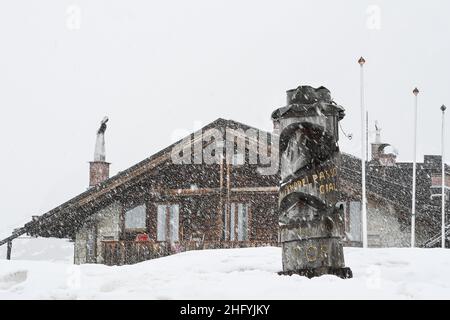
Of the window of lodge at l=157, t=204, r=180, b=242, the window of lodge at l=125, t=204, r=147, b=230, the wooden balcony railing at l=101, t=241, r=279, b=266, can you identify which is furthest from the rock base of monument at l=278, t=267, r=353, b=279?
the window of lodge at l=125, t=204, r=147, b=230

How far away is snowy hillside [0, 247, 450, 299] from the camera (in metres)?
6.38

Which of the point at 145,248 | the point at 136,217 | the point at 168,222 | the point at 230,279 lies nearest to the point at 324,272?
the point at 230,279

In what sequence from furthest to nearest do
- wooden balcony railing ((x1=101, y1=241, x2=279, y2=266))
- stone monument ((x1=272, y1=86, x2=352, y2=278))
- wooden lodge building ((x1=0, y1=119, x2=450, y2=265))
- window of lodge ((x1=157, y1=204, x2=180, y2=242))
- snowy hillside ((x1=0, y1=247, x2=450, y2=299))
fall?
1. window of lodge ((x1=157, y1=204, x2=180, y2=242))
2. wooden lodge building ((x1=0, y1=119, x2=450, y2=265))
3. wooden balcony railing ((x1=101, y1=241, x2=279, y2=266))
4. stone monument ((x1=272, y1=86, x2=352, y2=278))
5. snowy hillside ((x1=0, y1=247, x2=450, y2=299))

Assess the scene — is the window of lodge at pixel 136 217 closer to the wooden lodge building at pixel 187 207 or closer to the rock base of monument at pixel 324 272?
the wooden lodge building at pixel 187 207

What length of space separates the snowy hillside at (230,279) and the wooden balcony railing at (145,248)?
7.83 metres

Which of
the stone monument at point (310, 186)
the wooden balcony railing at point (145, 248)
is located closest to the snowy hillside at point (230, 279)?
Result: the stone monument at point (310, 186)

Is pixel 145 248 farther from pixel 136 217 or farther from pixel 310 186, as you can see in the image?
pixel 310 186

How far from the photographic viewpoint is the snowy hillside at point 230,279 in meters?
6.38

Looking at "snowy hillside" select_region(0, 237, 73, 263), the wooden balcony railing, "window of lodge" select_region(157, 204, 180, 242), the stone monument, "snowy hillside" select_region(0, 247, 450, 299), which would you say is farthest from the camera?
"snowy hillside" select_region(0, 237, 73, 263)

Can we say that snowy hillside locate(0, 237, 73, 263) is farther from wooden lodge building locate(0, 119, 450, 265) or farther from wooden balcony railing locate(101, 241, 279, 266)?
wooden balcony railing locate(101, 241, 279, 266)

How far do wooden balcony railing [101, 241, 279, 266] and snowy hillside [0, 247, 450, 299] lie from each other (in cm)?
783

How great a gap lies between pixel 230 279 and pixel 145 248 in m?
11.0

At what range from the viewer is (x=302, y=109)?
8.31m
